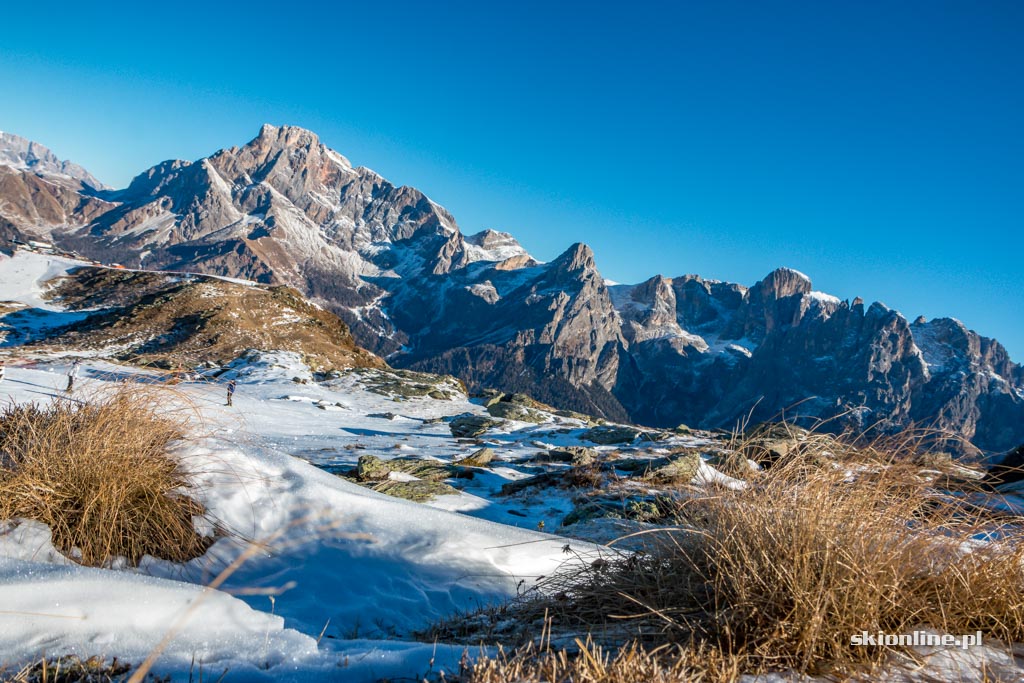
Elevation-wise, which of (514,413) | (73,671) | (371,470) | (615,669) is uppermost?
(615,669)

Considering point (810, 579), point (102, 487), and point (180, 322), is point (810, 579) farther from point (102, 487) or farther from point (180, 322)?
point (180, 322)

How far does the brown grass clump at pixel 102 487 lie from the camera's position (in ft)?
10.6

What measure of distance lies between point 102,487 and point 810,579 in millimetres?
4036

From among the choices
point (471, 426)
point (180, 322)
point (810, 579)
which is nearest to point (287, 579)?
point (810, 579)

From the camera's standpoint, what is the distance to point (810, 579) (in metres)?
2.27

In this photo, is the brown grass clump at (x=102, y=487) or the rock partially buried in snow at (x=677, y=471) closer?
the brown grass clump at (x=102, y=487)

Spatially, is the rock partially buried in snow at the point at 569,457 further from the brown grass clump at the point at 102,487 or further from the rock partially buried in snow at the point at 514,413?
the rock partially buried in snow at the point at 514,413

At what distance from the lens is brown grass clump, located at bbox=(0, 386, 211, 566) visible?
10.6ft

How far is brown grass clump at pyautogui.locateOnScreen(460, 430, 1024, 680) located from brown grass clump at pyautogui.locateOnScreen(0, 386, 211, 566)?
8.00 feet

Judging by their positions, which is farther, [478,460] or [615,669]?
[478,460]

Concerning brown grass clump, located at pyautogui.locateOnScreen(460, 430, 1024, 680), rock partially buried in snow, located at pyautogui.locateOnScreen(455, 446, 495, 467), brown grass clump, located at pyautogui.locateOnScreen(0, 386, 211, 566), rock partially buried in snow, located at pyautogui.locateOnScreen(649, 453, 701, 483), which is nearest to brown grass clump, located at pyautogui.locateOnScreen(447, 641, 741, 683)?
brown grass clump, located at pyautogui.locateOnScreen(460, 430, 1024, 680)

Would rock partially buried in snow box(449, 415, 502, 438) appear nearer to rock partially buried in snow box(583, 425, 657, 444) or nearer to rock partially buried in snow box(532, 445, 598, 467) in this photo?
rock partially buried in snow box(583, 425, 657, 444)

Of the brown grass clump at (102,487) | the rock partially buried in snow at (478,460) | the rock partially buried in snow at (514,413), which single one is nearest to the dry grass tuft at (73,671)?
the brown grass clump at (102,487)

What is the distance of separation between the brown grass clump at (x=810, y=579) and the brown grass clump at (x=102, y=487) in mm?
2438
